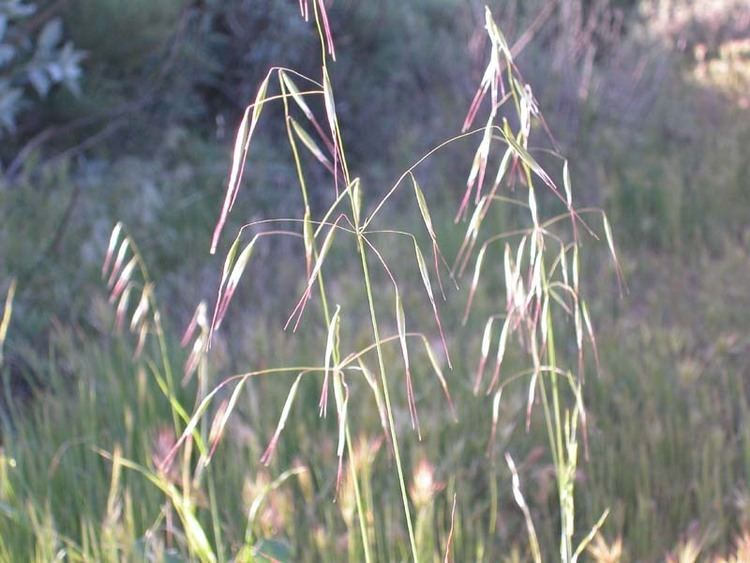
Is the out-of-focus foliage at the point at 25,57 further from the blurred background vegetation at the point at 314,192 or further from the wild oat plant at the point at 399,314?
the wild oat plant at the point at 399,314

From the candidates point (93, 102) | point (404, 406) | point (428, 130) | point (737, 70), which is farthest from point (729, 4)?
point (404, 406)

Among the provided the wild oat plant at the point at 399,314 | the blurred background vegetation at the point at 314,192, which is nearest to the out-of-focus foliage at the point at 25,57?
the blurred background vegetation at the point at 314,192

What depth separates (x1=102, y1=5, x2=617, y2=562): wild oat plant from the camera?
0.99 m

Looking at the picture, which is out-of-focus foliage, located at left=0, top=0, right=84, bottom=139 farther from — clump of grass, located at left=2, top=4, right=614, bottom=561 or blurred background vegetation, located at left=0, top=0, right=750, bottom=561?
clump of grass, located at left=2, top=4, right=614, bottom=561

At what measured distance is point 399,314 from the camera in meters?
0.99

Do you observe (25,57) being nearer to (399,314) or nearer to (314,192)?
(314,192)

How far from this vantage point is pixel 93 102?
180 inches

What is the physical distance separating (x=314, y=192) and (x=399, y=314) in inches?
147

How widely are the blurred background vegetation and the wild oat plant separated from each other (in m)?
0.10

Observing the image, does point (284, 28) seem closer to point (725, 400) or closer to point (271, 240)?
point (271, 240)

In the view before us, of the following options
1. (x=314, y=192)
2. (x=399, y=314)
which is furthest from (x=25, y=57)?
(x=399, y=314)

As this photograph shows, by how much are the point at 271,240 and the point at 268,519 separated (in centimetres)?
236

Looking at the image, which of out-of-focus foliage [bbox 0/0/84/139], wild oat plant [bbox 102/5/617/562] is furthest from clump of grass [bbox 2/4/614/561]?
out-of-focus foliage [bbox 0/0/84/139]

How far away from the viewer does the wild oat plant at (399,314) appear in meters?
0.99
